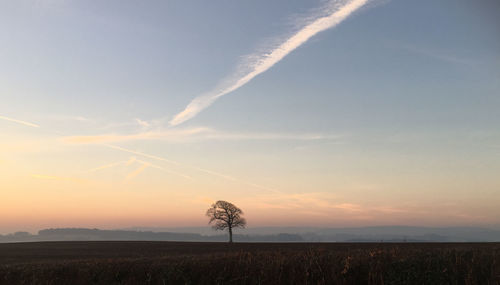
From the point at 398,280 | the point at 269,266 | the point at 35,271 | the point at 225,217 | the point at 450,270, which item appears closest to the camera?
the point at 398,280

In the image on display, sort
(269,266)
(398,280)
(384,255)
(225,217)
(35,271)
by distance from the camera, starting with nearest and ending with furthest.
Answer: (398,280)
(269,266)
(384,255)
(35,271)
(225,217)

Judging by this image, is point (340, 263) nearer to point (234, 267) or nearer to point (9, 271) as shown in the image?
point (234, 267)

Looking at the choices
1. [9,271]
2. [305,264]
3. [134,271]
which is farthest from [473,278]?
[9,271]

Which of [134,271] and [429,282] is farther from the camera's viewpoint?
[134,271]

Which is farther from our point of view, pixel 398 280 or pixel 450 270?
pixel 450 270

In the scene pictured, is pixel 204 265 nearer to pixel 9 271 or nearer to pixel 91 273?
pixel 91 273

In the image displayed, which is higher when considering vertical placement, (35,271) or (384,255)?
(384,255)

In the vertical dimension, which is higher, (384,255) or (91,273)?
(384,255)

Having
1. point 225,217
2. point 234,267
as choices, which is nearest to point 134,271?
point 234,267

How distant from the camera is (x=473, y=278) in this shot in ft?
28.4

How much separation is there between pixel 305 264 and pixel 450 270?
3.96 meters

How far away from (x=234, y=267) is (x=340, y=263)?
3.26m

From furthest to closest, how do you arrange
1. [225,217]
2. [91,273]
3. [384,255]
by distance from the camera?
[225,217] → [91,273] → [384,255]

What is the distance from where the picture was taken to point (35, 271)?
12461mm
